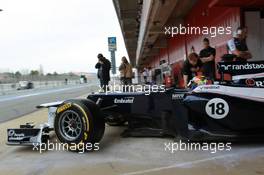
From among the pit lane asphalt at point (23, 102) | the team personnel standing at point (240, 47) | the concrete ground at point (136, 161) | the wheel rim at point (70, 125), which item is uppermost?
the team personnel standing at point (240, 47)

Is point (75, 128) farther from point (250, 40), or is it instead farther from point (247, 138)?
point (250, 40)

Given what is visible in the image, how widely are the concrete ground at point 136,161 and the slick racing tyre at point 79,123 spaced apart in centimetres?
22

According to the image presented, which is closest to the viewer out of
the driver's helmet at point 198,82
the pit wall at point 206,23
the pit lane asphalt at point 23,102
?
the driver's helmet at point 198,82

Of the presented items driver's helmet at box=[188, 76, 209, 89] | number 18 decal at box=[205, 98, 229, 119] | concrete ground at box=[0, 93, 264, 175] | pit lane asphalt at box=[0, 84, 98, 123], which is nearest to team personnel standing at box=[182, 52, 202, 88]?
driver's helmet at box=[188, 76, 209, 89]

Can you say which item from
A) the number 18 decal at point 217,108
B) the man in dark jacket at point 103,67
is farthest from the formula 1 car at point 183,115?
the man in dark jacket at point 103,67

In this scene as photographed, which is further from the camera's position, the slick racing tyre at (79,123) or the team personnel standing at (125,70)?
the team personnel standing at (125,70)

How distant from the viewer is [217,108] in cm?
581

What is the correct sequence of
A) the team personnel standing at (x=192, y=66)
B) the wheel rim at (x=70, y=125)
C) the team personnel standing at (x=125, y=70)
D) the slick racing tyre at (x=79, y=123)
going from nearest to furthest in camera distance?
1. the slick racing tyre at (x=79, y=123)
2. the wheel rim at (x=70, y=125)
3. the team personnel standing at (x=192, y=66)
4. the team personnel standing at (x=125, y=70)

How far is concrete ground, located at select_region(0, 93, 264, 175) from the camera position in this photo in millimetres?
4977

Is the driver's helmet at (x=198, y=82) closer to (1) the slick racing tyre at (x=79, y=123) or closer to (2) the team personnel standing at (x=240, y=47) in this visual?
(2) the team personnel standing at (x=240, y=47)

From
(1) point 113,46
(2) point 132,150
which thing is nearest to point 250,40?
(2) point 132,150

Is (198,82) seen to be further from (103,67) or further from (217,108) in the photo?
(103,67)

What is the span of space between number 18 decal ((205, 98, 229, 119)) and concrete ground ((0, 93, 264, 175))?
20.8 inches

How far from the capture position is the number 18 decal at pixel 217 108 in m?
5.79
